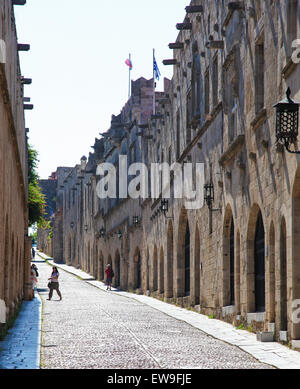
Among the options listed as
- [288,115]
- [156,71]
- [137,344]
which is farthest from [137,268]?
[288,115]

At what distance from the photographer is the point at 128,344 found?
1412 cm

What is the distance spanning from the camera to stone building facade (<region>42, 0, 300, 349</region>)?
49.0ft

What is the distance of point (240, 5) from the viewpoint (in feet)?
62.2

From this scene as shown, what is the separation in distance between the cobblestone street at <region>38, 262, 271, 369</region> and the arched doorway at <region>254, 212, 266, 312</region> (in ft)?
4.76

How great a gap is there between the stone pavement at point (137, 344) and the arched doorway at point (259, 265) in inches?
31.5

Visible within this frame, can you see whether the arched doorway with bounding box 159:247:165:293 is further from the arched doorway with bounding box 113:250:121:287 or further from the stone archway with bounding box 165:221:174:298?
the arched doorway with bounding box 113:250:121:287

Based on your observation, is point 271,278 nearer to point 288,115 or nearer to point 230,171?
point 288,115

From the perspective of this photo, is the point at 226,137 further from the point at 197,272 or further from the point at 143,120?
the point at 143,120

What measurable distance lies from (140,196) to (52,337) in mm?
25592

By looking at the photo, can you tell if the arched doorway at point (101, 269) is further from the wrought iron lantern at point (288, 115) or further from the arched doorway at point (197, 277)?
the wrought iron lantern at point (288, 115)

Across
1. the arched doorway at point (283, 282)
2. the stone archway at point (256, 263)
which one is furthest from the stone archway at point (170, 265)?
Result: the arched doorway at point (283, 282)

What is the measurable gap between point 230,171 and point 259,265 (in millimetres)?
3250

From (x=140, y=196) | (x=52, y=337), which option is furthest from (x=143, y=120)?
(x=52, y=337)

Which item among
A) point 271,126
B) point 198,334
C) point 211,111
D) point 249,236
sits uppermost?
point 211,111
